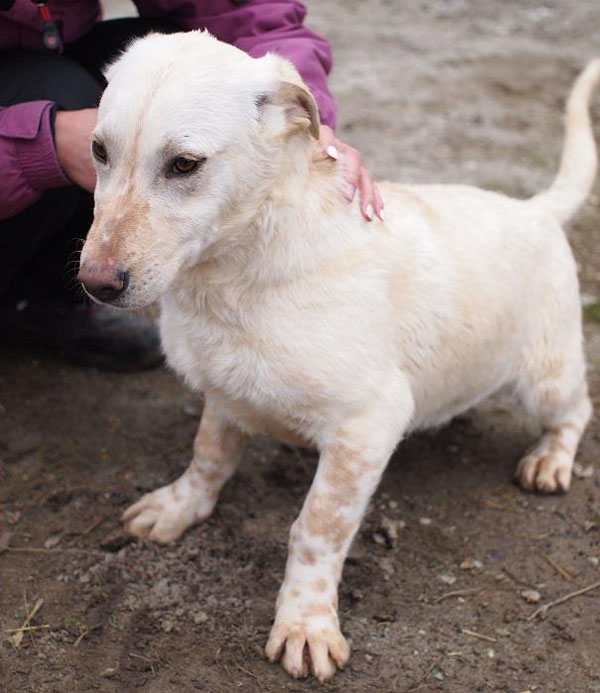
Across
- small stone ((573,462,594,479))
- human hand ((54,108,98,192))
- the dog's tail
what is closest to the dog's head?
human hand ((54,108,98,192))

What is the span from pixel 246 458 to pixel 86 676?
1.09 m

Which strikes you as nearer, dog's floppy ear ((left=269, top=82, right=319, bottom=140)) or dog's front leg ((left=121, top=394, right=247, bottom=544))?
dog's floppy ear ((left=269, top=82, right=319, bottom=140))

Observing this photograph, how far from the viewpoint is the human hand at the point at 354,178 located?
2.48 metres

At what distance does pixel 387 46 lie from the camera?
6.89 meters

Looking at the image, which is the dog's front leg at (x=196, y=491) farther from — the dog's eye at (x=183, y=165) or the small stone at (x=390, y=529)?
the dog's eye at (x=183, y=165)

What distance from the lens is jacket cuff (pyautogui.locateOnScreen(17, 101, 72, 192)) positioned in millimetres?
2719

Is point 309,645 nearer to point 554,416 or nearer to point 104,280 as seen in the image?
point 104,280

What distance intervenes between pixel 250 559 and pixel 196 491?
0.28m

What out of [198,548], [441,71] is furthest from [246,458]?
[441,71]

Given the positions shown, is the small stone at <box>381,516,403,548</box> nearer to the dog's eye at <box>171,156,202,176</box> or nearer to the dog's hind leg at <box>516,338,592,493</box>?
the dog's hind leg at <box>516,338,592,493</box>

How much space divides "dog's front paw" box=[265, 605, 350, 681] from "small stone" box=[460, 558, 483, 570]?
21.5 inches

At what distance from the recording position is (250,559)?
284cm

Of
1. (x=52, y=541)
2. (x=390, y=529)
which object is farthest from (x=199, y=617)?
(x=390, y=529)

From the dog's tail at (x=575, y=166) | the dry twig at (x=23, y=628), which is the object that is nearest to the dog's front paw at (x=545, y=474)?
the dog's tail at (x=575, y=166)
